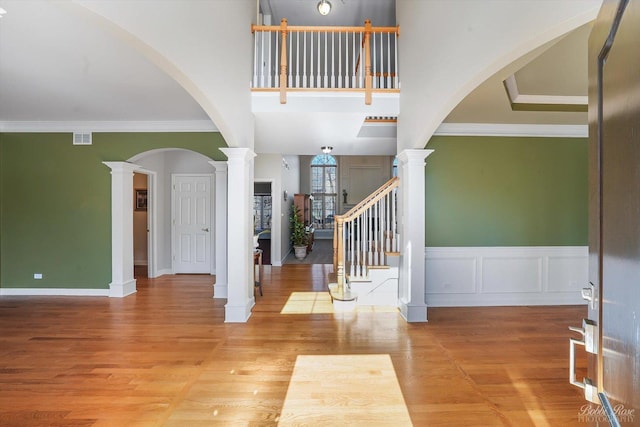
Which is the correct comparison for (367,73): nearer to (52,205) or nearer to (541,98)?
(541,98)

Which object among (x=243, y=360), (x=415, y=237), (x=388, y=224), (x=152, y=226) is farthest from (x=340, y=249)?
(x=152, y=226)

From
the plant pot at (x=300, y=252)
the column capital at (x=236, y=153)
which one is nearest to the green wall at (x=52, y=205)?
the column capital at (x=236, y=153)

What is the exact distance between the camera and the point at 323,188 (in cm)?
1288

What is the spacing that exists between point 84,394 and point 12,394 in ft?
1.71

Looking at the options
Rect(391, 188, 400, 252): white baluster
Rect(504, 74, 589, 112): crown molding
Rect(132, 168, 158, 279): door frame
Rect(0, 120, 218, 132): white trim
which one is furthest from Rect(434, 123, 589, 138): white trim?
Rect(132, 168, 158, 279): door frame

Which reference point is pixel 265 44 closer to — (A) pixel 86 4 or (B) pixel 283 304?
(A) pixel 86 4

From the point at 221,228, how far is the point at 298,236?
12.3 ft

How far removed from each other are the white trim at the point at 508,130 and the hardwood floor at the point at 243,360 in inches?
92.4

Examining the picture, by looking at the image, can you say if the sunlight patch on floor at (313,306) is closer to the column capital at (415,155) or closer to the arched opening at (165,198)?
the column capital at (415,155)

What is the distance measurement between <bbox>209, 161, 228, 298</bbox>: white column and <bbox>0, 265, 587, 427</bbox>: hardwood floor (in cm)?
29

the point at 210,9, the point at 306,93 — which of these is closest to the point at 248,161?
→ the point at 306,93

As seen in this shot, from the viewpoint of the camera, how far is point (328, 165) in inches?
507

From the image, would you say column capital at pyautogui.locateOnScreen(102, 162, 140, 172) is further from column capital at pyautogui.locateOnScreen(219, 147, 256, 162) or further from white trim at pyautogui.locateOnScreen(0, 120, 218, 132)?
column capital at pyautogui.locateOnScreen(219, 147, 256, 162)

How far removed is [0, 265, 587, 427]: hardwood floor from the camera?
6.89 ft
